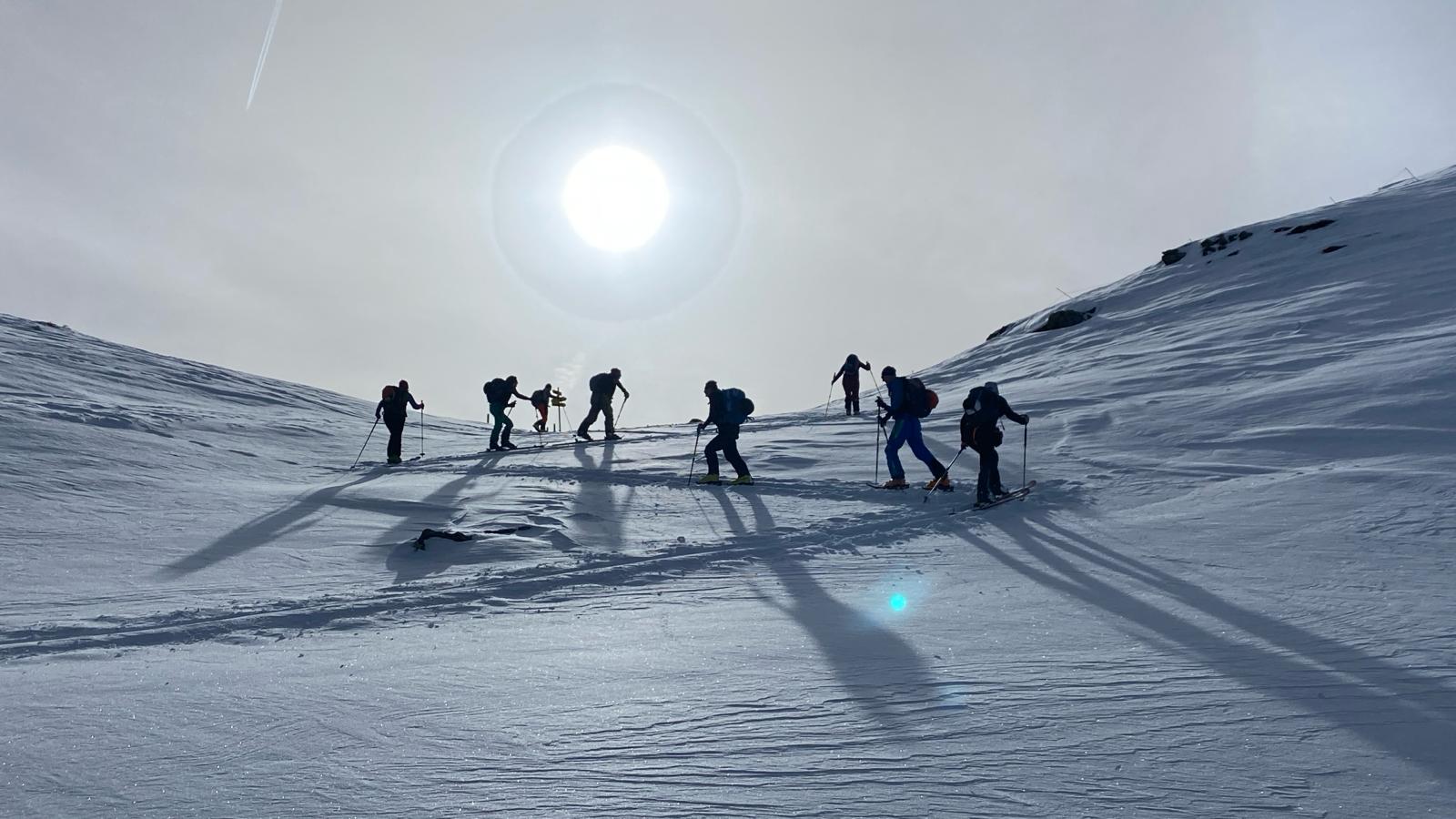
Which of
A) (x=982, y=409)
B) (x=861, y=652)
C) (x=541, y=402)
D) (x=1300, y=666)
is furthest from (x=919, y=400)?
(x=541, y=402)

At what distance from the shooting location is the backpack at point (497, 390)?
1772 cm

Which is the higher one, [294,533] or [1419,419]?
[1419,419]

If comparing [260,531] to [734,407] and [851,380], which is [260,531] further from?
[851,380]

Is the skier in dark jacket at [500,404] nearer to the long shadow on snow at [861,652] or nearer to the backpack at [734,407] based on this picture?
the backpack at [734,407]

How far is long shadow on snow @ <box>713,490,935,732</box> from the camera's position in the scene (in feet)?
13.1

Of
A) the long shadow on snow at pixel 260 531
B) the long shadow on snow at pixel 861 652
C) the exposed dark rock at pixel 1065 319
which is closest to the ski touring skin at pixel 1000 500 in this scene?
the long shadow on snow at pixel 861 652

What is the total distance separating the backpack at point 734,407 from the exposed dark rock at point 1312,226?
87.5 ft

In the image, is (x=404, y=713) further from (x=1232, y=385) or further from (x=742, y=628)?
(x=1232, y=385)

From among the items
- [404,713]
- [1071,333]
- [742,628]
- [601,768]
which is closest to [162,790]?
[404,713]

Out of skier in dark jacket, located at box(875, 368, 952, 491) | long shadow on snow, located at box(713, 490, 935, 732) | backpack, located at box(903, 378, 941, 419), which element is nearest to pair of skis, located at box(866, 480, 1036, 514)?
skier in dark jacket, located at box(875, 368, 952, 491)

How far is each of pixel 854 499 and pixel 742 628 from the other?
584 centimetres

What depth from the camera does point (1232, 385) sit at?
49.5ft

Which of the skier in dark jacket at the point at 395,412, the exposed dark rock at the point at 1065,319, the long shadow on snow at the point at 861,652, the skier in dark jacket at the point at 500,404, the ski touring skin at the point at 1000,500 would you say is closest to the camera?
the long shadow on snow at the point at 861,652

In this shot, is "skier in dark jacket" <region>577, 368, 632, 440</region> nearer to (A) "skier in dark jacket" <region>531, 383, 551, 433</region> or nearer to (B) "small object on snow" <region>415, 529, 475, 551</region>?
(A) "skier in dark jacket" <region>531, 383, 551, 433</region>
